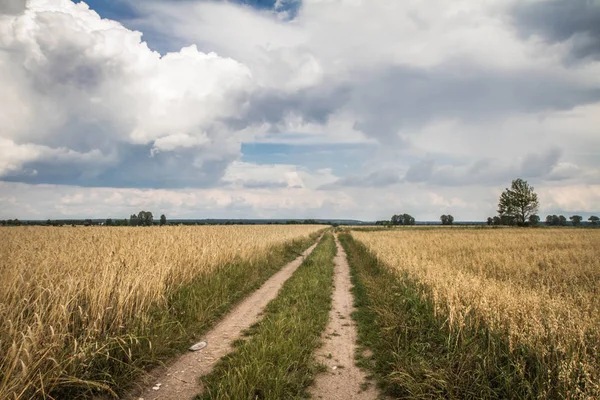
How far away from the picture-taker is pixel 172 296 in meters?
9.06

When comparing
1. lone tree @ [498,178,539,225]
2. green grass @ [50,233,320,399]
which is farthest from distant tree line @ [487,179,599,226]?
green grass @ [50,233,320,399]

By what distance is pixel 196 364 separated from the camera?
620 cm

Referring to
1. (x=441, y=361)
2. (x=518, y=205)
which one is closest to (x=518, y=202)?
(x=518, y=205)

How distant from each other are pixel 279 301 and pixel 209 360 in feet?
14.6

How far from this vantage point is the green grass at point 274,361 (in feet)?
16.3

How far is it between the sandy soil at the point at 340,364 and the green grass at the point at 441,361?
27cm

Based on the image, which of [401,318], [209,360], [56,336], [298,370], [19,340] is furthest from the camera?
[401,318]

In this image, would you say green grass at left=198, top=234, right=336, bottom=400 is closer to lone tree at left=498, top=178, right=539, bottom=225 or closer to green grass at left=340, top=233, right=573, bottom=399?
green grass at left=340, top=233, right=573, bottom=399

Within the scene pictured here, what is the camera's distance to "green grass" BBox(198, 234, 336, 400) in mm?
4973

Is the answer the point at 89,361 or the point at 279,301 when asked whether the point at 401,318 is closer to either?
the point at 279,301

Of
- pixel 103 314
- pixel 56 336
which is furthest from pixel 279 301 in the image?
pixel 56 336

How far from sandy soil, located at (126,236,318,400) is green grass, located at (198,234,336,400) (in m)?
0.30

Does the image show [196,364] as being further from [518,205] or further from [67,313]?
[518,205]

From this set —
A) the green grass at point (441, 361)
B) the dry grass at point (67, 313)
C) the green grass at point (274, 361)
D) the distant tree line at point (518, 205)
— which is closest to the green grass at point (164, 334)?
the dry grass at point (67, 313)
